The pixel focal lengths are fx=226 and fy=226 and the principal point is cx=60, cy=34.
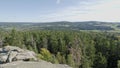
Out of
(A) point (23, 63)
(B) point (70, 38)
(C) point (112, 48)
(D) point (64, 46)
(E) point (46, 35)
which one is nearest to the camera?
(A) point (23, 63)

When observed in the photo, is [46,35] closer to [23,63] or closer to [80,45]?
[80,45]

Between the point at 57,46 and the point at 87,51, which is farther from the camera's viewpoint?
the point at 57,46

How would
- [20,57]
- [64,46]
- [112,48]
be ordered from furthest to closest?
[64,46]
[112,48]
[20,57]

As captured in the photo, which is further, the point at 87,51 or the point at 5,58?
the point at 87,51

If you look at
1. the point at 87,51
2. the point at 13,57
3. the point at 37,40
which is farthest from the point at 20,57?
the point at 37,40

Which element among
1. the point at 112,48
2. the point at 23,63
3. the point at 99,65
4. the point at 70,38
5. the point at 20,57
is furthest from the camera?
the point at 70,38

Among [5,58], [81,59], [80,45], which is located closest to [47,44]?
[80,45]

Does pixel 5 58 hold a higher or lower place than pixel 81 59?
higher

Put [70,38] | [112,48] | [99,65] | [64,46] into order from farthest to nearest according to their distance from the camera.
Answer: [70,38] → [64,46] → [112,48] → [99,65]

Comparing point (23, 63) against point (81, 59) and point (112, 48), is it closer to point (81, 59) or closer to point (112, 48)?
point (81, 59)
